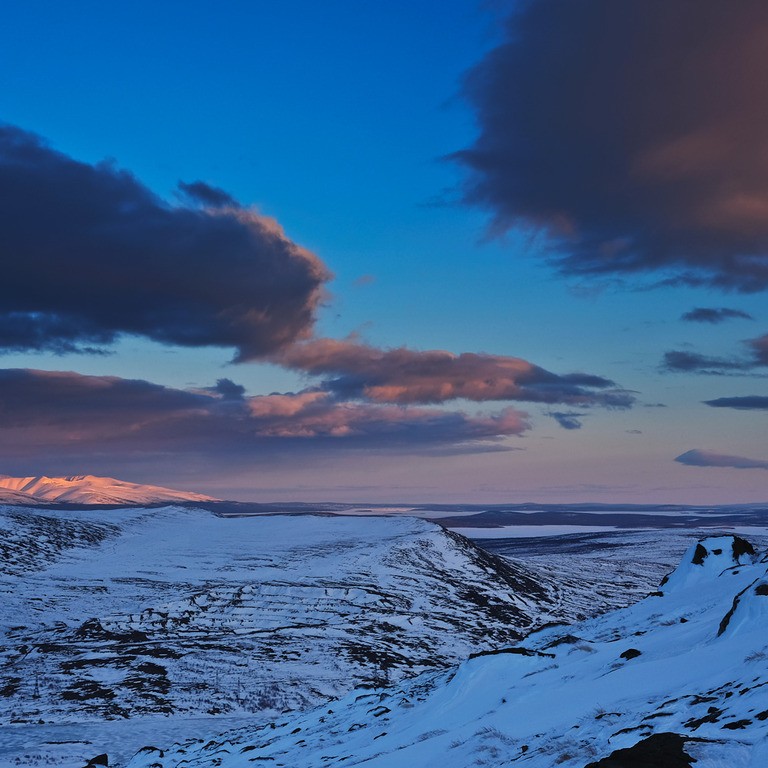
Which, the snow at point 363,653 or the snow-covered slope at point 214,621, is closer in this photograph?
the snow at point 363,653

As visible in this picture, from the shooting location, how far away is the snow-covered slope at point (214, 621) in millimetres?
35156

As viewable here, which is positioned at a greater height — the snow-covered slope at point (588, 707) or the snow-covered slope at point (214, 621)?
the snow-covered slope at point (588, 707)

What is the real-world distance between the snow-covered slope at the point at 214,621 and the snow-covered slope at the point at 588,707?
972cm

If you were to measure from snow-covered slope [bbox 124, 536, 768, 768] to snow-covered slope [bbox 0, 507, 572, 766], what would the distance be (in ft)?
31.9

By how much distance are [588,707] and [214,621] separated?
4710cm

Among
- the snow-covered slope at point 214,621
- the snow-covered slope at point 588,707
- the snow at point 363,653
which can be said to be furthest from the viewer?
the snow-covered slope at point 214,621

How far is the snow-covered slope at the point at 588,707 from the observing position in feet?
35.9

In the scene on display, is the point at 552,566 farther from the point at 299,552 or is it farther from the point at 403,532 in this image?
the point at 299,552

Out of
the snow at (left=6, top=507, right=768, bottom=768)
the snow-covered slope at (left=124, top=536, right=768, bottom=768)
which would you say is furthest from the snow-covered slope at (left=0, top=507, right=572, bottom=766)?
the snow-covered slope at (left=124, top=536, right=768, bottom=768)

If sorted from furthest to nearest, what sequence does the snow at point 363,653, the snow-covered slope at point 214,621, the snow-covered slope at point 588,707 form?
1. the snow-covered slope at point 214,621
2. the snow at point 363,653
3. the snow-covered slope at point 588,707

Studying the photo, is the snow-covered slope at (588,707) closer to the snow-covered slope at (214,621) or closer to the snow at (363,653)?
the snow at (363,653)

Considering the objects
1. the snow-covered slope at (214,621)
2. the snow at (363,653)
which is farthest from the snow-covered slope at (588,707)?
the snow-covered slope at (214,621)

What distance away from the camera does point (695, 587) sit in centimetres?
2730

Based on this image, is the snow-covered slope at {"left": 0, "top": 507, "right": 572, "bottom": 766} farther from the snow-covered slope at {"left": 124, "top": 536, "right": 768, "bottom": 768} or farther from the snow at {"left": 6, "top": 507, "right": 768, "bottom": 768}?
the snow-covered slope at {"left": 124, "top": 536, "right": 768, "bottom": 768}
